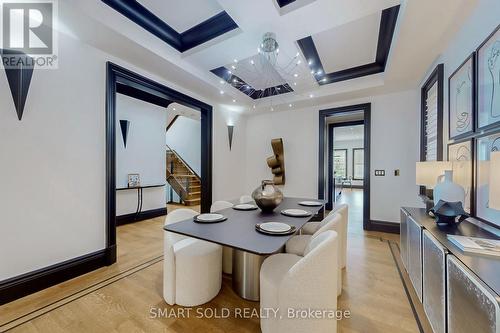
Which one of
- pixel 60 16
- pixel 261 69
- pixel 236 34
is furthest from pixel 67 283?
pixel 261 69

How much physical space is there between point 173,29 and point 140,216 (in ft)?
12.4

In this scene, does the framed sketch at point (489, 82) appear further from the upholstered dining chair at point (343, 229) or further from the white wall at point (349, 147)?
the white wall at point (349, 147)

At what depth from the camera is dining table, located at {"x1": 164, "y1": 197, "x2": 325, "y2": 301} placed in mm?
1224

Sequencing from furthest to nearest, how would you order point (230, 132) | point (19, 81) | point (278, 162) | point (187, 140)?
point (187, 140) < point (230, 132) < point (278, 162) < point (19, 81)

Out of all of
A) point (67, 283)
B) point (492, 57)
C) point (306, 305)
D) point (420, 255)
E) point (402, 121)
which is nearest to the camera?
point (306, 305)

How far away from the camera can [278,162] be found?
4551 millimetres

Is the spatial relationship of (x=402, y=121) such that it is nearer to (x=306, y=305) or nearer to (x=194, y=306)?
(x=306, y=305)

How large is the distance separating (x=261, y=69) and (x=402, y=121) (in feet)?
8.63

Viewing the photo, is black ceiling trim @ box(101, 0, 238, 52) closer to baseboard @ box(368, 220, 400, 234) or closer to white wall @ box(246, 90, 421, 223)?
white wall @ box(246, 90, 421, 223)

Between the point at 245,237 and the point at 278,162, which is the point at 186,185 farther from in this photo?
the point at 245,237

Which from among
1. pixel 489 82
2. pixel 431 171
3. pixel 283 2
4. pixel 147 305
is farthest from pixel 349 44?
pixel 147 305

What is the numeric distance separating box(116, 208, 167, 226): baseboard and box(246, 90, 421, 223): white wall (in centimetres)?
322

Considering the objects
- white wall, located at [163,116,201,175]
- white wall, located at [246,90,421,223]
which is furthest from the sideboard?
white wall, located at [163,116,201,175]

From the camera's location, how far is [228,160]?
4.65m
